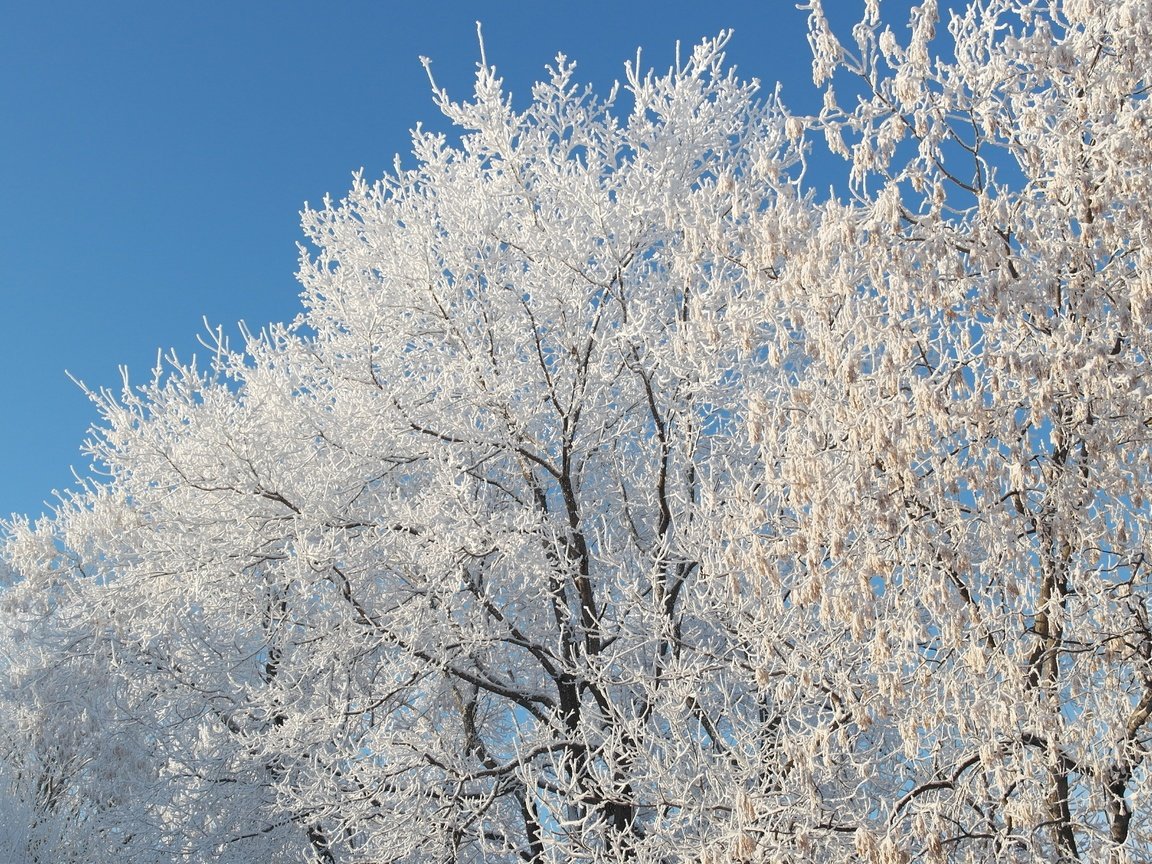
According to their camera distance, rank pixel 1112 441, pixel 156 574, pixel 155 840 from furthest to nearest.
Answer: pixel 155 840 < pixel 156 574 < pixel 1112 441

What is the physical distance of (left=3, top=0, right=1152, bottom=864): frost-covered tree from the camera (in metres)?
5.23

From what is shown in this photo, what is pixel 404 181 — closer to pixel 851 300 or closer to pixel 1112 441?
pixel 851 300

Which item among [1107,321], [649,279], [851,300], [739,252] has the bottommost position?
[1107,321]

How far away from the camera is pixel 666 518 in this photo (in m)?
9.30

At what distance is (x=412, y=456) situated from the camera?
31.4 ft

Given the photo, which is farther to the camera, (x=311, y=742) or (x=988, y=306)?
(x=311, y=742)

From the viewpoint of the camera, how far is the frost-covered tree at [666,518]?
523 cm

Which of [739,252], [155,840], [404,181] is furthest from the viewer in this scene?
[155,840]

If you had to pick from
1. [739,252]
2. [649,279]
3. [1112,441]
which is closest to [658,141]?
[649,279]

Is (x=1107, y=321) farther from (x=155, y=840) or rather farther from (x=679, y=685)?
(x=155, y=840)

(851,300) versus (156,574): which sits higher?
(156,574)

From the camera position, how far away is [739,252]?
6863 mm

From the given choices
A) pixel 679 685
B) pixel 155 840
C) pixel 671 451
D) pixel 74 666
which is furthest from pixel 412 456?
Result: pixel 74 666

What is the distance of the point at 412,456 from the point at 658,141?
3.97 m
